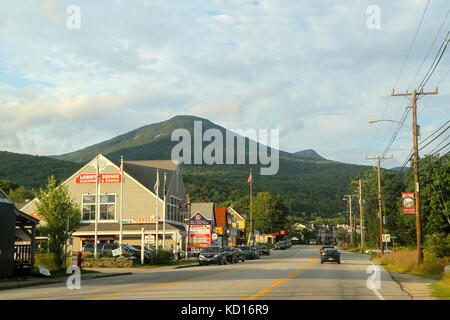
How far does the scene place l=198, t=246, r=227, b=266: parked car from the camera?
41.7 metres

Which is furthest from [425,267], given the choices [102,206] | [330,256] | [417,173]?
[102,206]

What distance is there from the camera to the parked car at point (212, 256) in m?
41.7

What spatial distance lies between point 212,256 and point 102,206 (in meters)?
23.8

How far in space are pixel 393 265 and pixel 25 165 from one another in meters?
127

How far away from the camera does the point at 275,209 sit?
14438cm

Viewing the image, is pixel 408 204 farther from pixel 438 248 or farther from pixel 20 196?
pixel 20 196

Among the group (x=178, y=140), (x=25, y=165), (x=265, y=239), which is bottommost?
(x=265, y=239)

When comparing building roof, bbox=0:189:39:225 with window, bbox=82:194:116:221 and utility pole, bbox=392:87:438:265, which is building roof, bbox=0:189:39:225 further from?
window, bbox=82:194:116:221

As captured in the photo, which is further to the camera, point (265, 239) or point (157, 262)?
point (265, 239)

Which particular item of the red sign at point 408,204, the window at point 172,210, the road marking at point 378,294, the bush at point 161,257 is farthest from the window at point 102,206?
the road marking at point 378,294

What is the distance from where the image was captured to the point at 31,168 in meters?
140
